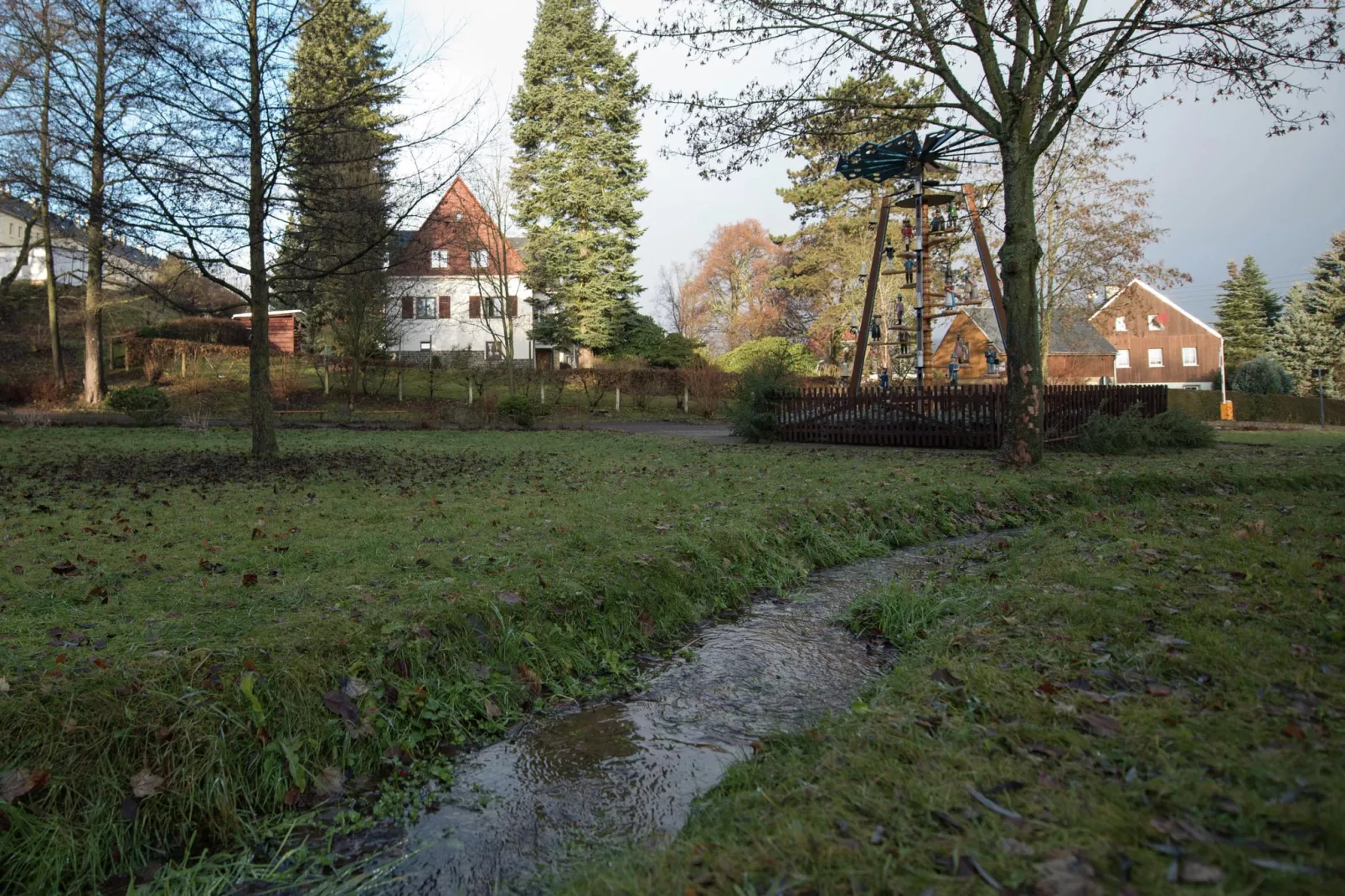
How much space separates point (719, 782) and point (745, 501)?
18.5 ft

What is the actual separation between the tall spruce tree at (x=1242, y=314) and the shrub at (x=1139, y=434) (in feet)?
168

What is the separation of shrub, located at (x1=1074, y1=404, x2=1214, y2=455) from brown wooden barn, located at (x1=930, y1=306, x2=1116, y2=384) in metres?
35.8

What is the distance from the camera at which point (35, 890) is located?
9.05 feet

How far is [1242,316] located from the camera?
2357 inches

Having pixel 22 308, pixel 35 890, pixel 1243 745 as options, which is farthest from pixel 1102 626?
pixel 22 308

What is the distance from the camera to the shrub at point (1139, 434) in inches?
613

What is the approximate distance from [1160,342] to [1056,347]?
10.6 metres

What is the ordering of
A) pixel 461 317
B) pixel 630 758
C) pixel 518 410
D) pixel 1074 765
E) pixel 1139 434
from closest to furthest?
pixel 1074 765, pixel 630 758, pixel 1139 434, pixel 518 410, pixel 461 317

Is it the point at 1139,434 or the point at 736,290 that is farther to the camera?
the point at 736,290

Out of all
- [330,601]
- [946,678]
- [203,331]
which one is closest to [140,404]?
[203,331]

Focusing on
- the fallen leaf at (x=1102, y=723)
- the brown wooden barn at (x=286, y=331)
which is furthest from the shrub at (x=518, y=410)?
the brown wooden barn at (x=286, y=331)

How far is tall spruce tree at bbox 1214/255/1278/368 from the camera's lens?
58625 mm

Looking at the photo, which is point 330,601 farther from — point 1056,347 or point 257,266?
point 1056,347

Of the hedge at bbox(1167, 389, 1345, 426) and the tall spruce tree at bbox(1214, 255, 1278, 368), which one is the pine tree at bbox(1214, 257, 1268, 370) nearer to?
the tall spruce tree at bbox(1214, 255, 1278, 368)
